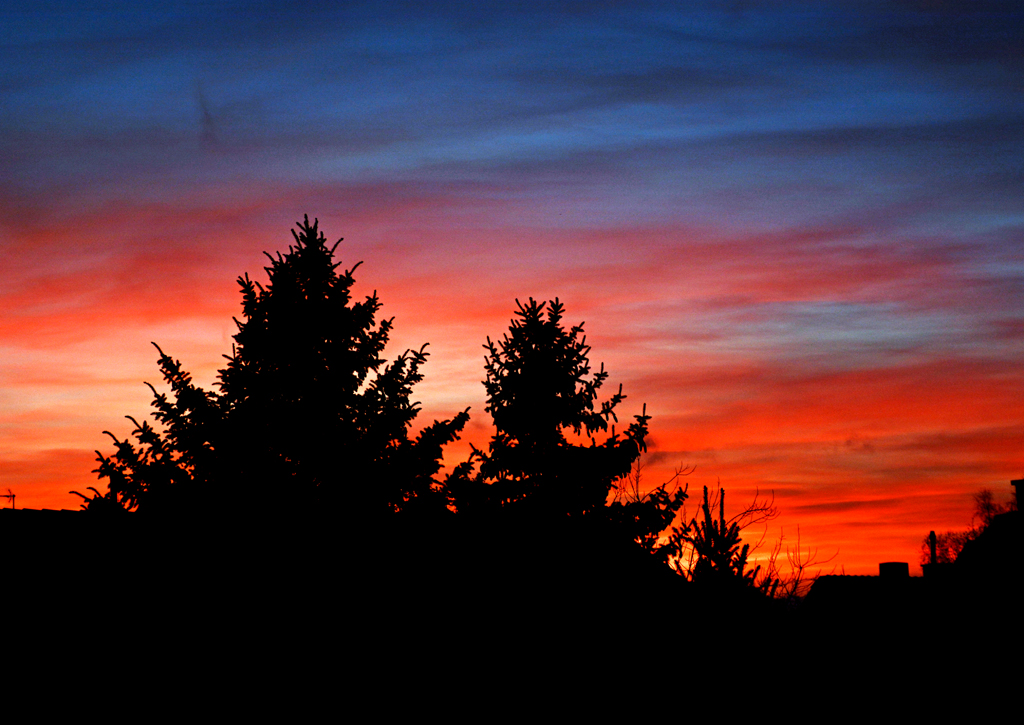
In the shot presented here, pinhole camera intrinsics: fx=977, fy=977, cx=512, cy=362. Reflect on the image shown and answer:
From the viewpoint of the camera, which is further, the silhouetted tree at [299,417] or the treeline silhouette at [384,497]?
the silhouetted tree at [299,417]

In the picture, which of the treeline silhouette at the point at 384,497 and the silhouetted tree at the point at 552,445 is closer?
the treeline silhouette at the point at 384,497

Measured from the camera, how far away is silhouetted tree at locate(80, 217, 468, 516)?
Answer: 24297 mm

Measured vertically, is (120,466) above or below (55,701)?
above

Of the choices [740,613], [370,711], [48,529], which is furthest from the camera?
[740,613]

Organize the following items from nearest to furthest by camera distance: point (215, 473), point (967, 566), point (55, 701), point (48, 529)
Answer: point (55, 701)
point (48, 529)
point (215, 473)
point (967, 566)

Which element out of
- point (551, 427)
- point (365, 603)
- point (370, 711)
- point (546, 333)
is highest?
point (546, 333)

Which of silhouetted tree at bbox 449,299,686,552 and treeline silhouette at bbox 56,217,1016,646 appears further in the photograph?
silhouetted tree at bbox 449,299,686,552

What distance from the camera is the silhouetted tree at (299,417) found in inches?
957

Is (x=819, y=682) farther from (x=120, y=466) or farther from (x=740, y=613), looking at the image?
(x=120, y=466)

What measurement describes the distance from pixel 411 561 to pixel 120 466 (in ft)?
38.2

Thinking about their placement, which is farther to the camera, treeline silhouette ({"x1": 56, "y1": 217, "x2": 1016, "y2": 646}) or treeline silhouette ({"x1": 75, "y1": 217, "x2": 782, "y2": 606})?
treeline silhouette ({"x1": 75, "y1": 217, "x2": 782, "y2": 606})

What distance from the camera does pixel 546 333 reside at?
32.3 meters

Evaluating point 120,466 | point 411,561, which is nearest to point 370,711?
point 411,561

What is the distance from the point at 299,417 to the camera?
25203mm
